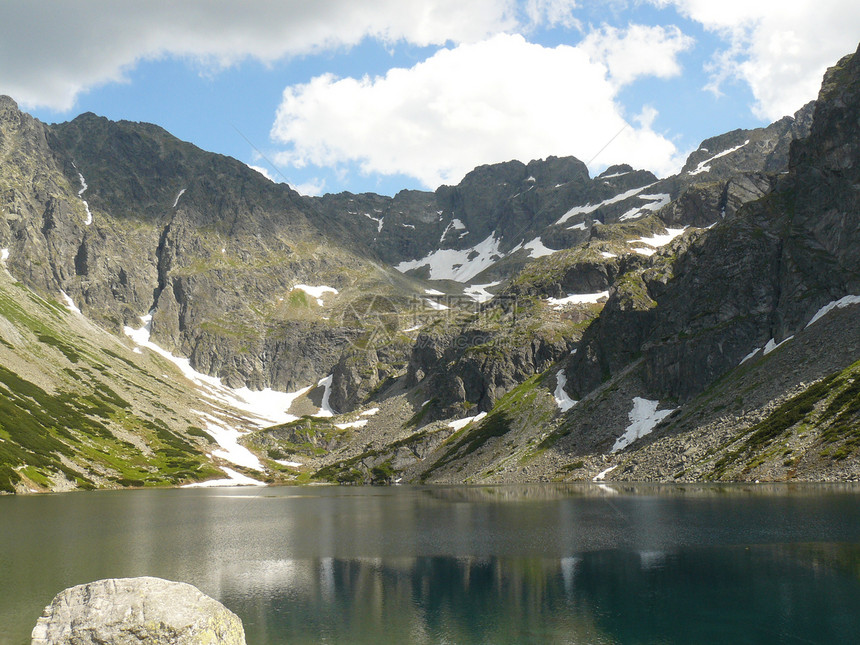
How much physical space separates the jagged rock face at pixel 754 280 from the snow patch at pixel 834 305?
1.65 meters

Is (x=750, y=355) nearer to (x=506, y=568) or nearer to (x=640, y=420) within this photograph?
(x=640, y=420)

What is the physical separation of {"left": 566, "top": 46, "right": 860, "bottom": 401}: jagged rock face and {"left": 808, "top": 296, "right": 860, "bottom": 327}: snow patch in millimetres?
1650

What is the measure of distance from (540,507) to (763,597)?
50.3 metres

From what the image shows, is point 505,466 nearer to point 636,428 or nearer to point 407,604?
point 636,428

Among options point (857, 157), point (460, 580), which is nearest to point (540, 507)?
point (460, 580)

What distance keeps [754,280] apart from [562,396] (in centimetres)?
5947

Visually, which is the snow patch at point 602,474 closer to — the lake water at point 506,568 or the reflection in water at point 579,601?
the lake water at point 506,568

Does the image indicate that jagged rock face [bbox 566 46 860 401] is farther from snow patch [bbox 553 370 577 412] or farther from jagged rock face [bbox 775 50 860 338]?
snow patch [bbox 553 370 577 412]

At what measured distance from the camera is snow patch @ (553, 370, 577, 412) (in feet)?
559

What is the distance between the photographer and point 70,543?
195ft

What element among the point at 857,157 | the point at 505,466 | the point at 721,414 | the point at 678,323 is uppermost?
the point at 857,157

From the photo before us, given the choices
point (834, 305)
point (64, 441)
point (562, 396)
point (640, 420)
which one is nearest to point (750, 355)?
point (834, 305)

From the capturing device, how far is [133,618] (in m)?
22.5

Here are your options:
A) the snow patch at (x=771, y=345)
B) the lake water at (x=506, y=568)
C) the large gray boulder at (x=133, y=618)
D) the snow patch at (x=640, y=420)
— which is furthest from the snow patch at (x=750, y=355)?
the large gray boulder at (x=133, y=618)
